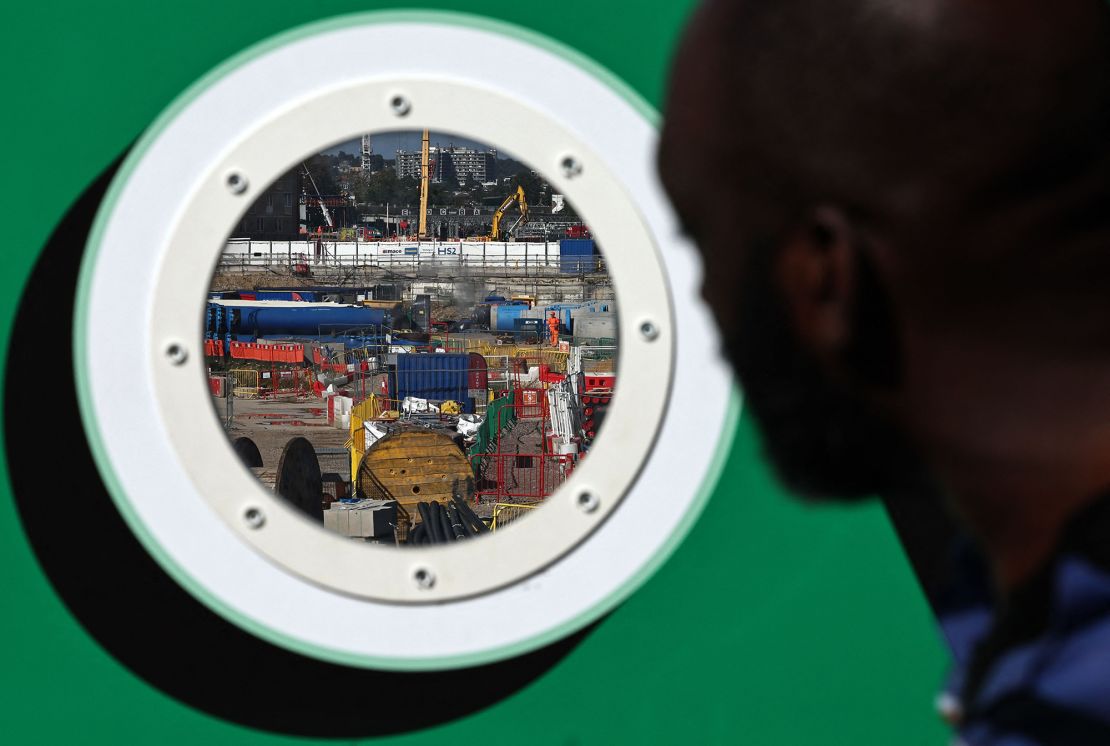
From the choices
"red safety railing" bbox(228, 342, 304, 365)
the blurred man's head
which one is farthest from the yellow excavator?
the blurred man's head

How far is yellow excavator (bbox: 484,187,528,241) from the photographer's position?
23.6 metres

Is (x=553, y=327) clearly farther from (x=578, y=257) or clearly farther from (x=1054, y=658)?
(x=1054, y=658)

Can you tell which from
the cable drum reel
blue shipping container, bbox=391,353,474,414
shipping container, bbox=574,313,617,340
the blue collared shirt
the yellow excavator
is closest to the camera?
the blue collared shirt

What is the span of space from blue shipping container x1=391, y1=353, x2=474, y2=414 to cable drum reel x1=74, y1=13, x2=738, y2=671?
1094cm

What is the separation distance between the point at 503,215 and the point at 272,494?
76.1ft

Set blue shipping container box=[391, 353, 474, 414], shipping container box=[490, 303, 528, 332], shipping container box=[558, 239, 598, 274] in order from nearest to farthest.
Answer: blue shipping container box=[391, 353, 474, 414]
shipping container box=[490, 303, 528, 332]
shipping container box=[558, 239, 598, 274]

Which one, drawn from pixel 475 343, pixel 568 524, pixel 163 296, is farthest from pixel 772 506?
pixel 475 343

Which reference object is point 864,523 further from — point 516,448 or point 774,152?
point 516,448

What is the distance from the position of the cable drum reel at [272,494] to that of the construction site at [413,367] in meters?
2.52

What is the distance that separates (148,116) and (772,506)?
759 millimetres

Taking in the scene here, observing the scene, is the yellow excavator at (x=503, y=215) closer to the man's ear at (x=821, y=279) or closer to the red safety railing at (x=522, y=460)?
the red safety railing at (x=522, y=460)

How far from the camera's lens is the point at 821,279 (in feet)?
1.58

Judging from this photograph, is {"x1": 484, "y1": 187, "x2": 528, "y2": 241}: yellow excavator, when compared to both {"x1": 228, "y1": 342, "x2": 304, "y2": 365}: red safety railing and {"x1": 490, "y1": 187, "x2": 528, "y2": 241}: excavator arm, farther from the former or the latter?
{"x1": 228, "y1": 342, "x2": 304, "y2": 365}: red safety railing

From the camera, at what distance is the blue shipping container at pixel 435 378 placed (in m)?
12.2
